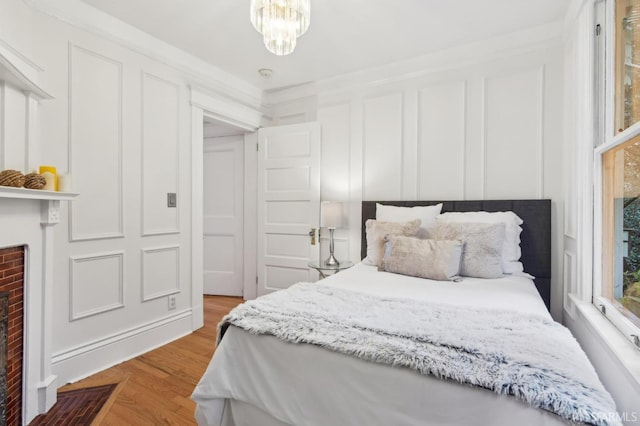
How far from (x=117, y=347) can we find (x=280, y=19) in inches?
101

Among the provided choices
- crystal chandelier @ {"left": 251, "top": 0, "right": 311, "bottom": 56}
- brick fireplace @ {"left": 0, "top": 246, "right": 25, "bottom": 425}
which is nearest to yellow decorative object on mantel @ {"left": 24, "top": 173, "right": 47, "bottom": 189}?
brick fireplace @ {"left": 0, "top": 246, "right": 25, "bottom": 425}

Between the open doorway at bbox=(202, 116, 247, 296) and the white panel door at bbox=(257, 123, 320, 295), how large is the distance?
0.44 metres

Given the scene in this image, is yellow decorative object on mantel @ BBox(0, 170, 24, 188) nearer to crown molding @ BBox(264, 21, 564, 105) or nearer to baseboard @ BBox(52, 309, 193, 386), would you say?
baseboard @ BBox(52, 309, 193, 386)

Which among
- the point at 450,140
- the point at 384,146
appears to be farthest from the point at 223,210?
the point at 450,140

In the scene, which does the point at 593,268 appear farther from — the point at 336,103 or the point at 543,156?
the point at 336,103

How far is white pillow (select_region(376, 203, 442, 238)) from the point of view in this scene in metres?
2.67

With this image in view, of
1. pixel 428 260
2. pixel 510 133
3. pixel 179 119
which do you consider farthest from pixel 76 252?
pixel 510 133

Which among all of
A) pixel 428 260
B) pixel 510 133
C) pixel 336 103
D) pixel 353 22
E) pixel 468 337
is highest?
pixel 353 22

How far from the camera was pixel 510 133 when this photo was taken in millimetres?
2701

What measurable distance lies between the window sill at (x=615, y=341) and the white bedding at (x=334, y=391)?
234mm

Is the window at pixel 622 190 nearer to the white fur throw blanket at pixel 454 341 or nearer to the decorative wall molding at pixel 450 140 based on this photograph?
the white fur throw blanket at pixel 454 341

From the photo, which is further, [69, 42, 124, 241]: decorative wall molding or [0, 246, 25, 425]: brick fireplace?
[69, 42, 124, 241]: decorative wall molding

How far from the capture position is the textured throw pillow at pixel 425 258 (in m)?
2.12

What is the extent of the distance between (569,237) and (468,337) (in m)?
1.68
